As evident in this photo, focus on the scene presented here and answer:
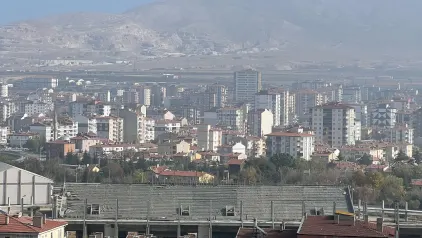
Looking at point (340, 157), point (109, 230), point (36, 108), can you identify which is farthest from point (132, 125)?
point (109, 230)

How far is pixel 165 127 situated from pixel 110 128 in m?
4.22

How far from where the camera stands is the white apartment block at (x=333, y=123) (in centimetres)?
5578

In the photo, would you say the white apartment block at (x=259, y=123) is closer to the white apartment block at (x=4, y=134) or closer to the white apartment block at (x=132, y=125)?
the white apartment block at (x=132, y=125)

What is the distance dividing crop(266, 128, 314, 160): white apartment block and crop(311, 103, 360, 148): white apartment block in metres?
7.67

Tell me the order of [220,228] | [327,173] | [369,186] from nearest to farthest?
[220,228], [369,186], [327,173]

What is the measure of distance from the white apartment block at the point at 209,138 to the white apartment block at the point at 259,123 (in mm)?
7815

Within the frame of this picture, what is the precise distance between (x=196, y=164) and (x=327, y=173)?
672 cm

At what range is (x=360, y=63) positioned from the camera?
472ft

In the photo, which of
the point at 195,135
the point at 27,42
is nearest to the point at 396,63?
the point at 27,42

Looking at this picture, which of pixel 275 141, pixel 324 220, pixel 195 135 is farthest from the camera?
pixel 195 135

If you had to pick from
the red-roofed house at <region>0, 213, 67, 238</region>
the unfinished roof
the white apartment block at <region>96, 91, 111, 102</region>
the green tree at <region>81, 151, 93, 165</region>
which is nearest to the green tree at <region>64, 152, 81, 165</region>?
the green tree at <region>81, 151, 93, 165</region>

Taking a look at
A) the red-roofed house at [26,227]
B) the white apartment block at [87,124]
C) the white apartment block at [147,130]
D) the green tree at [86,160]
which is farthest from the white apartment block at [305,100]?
the red-roofed house at [26,227]

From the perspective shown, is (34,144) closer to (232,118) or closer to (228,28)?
(232,118)

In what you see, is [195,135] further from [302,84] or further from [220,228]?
[302,84]
